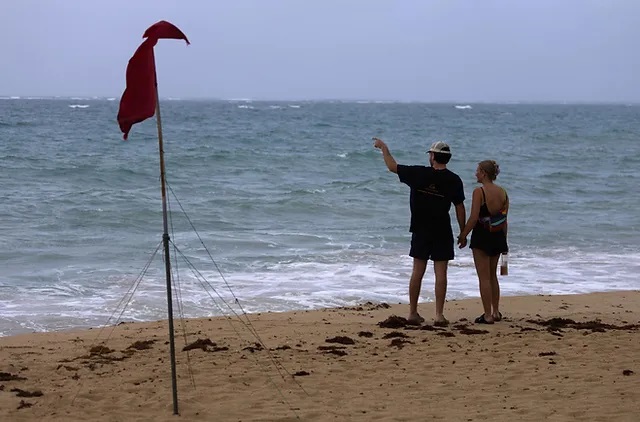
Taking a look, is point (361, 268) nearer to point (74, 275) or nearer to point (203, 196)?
point (74, 275)

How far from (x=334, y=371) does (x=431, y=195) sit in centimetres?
190

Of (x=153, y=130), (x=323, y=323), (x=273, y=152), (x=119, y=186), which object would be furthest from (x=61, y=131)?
(x=323, y=323)

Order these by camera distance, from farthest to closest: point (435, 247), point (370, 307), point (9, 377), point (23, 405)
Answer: point (370, 307), point (435, 247), point (9, 377), point (23, 405)

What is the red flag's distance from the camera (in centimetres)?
468

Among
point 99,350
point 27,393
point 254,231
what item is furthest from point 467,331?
point 254,231

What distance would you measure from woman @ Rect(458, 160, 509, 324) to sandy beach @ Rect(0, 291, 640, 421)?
38 cm

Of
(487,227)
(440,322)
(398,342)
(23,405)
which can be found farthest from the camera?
(440,322)

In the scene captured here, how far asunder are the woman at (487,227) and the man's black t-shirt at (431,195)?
197 millimetres

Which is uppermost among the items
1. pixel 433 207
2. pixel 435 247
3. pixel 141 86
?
pixel 141 86

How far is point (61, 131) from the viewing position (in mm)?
42469

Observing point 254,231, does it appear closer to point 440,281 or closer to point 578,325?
point 440,281

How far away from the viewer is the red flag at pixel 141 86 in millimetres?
4684

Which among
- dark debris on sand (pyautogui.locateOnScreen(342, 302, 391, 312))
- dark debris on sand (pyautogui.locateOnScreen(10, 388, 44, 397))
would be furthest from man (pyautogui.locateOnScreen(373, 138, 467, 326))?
dark debris on sand (pyautogui.locateOnScreen(10, 388, 44, 397))

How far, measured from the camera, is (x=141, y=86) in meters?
4.73
